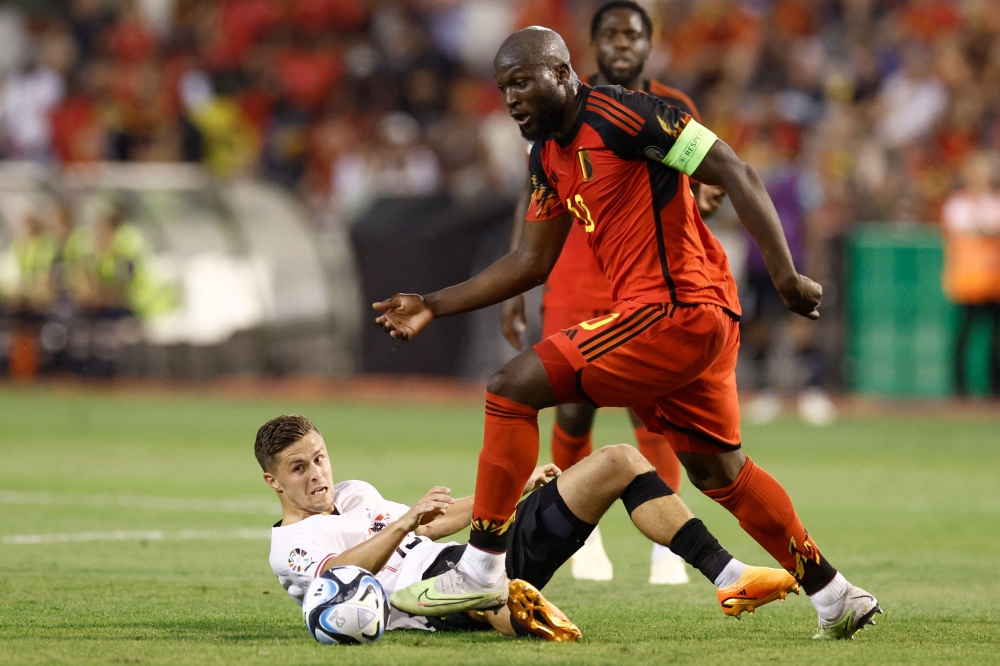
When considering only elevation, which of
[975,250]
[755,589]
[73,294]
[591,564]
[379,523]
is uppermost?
[975,250]

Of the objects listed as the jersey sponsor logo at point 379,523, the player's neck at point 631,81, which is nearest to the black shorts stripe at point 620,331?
the jersey sponsor logo at point 379,523

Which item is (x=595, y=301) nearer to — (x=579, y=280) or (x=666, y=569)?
(x=579, y=280)

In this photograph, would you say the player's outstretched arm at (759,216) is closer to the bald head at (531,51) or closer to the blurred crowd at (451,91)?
the bald head at (531,51)

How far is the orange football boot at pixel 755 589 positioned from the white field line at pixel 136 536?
3.83 meters

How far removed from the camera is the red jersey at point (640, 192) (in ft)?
16.0

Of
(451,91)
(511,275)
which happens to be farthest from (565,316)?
(451,91)

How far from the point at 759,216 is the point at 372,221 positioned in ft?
48.3

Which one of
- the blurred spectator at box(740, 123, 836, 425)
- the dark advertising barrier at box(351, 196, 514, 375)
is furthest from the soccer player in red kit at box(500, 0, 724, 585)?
the dark advertising barrier at box(351, 196, 514, 375)

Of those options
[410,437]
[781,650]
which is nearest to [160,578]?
[781,650]

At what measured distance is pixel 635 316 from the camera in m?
4.95

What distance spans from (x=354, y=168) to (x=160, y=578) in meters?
14.2

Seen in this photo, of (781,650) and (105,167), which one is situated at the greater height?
(105,167)

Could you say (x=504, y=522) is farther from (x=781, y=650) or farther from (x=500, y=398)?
(x=781, y=650)

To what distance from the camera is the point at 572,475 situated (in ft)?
16.9
